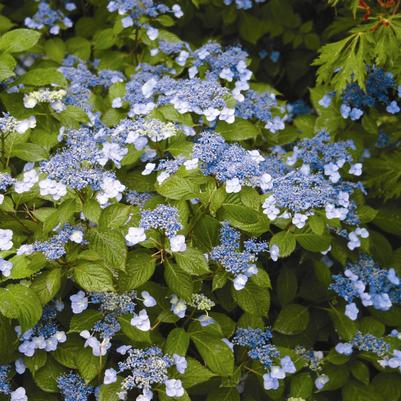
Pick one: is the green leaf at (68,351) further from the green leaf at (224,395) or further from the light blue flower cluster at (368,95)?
the light blue flower cluster at (368,95)

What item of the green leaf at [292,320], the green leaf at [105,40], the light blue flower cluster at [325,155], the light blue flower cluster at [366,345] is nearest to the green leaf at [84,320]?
the green leaf at [292,320]

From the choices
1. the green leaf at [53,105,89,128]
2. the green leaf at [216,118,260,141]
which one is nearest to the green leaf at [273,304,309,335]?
the green leaf at [216,118,260,141]

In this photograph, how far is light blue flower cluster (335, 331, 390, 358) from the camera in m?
2.42

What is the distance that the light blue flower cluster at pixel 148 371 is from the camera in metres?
2.00

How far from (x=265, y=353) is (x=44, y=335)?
750mm

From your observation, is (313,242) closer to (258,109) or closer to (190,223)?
(190,223)

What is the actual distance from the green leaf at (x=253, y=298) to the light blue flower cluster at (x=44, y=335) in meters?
0.60

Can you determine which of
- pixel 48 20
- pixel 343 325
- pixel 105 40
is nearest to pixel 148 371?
pixel 343 325

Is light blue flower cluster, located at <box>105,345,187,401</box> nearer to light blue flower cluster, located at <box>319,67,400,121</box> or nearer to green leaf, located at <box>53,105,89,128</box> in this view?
green leaf, located at <box>53,105,89,128</box>

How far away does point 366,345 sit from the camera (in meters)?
2.43

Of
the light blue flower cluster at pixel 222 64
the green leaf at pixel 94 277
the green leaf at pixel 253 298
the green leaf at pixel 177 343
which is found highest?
the light blue flower cluster at pixel 222 64

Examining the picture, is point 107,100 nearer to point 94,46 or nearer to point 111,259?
point 94,46

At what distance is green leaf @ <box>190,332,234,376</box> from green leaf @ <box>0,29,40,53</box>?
1.27 metres

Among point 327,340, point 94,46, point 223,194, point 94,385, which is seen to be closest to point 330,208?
point 223,194
